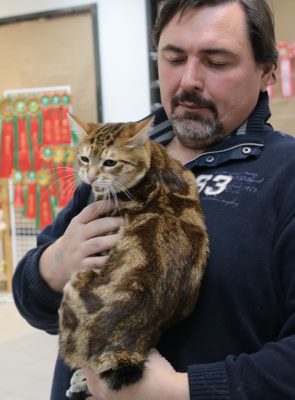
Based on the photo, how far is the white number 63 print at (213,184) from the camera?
3.24 feet

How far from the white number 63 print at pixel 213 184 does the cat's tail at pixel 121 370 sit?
36cm

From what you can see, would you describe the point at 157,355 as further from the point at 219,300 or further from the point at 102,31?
the point at 102,31

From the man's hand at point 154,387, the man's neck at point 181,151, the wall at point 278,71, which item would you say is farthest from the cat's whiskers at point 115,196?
the wall at point 278,71

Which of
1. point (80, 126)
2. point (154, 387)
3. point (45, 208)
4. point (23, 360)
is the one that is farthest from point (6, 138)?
point (154, 387)

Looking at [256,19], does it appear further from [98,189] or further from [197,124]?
[98,189]

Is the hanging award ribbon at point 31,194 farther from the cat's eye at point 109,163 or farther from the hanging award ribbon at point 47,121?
the cat's eye at point 109,163

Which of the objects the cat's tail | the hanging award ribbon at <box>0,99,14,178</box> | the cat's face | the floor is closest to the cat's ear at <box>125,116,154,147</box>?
the cat's face

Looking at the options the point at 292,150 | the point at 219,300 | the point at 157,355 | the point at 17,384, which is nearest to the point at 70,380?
the point at 157,355

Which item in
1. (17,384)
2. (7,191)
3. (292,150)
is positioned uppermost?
(292,150)

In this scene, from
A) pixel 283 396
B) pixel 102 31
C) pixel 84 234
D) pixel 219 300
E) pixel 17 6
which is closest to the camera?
pixel 283 396

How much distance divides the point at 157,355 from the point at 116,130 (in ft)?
1.63

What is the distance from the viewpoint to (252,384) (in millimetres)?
784

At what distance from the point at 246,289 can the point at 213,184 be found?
24cm

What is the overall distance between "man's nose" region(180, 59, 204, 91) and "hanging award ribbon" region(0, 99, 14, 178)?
2855 mm
